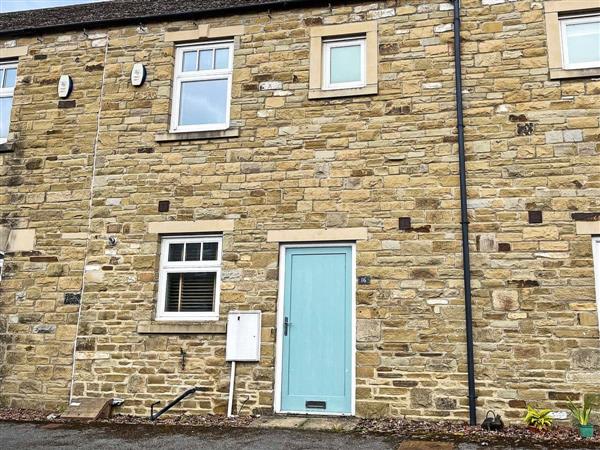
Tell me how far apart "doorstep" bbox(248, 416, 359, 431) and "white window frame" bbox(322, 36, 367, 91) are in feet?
14.5

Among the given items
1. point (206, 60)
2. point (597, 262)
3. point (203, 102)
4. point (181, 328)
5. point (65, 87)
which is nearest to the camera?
point (597, 262)

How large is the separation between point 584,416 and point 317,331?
3240mm

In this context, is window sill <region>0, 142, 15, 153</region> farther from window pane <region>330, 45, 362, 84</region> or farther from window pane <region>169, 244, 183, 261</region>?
window pane <region>330, 45, 362, 84</region>

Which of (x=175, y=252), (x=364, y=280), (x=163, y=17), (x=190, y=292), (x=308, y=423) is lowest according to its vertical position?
(x=308, y=423)

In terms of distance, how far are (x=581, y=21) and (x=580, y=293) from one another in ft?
12.0

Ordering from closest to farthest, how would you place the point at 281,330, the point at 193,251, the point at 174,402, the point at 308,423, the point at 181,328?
the point at 308,423 → the point at 174,402 → the point at 281,330 → the point at 181,328 → the point at 193,251

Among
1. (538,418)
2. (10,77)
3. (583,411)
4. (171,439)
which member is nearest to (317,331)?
(171,439)

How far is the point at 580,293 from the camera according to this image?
24.5 ft

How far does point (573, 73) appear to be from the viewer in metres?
8.06

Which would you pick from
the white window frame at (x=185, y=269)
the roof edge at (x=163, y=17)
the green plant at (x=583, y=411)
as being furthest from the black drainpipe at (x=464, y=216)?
the white window frame at (x=185, y=269)

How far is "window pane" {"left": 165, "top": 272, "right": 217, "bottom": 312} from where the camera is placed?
855 cm

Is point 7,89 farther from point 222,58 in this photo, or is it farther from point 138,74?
point 222,58

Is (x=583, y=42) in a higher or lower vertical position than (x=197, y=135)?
higher

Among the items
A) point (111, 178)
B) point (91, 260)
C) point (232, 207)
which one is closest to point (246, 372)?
point (232, 207)
